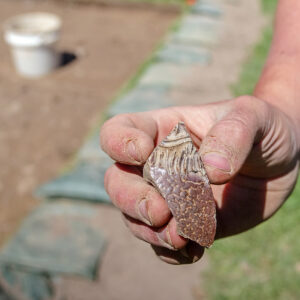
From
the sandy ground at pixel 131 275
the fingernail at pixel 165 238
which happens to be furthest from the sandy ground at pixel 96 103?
the fingernail at pixel 165 238

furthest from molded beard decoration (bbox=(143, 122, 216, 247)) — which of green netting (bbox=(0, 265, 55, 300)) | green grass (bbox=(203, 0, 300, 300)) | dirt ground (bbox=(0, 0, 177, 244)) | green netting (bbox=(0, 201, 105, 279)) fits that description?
dirt ground (bbox=(0, 0, 177, 244))

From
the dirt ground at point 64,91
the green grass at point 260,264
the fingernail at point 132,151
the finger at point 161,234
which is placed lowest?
the dirt ground at point 64,91

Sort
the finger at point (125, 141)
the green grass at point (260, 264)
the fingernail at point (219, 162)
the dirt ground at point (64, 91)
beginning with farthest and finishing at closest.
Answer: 1. the dirt ground at point (64, 91)
2. the green grass at point (260, 264)
3. the finger at point (125, 141)
4. the fingernail at point (219, 162)

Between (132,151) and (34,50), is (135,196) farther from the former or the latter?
(34,50)

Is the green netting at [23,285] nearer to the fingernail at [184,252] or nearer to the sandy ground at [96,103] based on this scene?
the sandy ground at [96,103]

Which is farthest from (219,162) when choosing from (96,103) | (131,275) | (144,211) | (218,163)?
(96,103)

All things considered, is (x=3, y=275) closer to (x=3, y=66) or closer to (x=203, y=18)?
(x=3, y=66)
